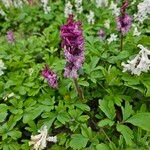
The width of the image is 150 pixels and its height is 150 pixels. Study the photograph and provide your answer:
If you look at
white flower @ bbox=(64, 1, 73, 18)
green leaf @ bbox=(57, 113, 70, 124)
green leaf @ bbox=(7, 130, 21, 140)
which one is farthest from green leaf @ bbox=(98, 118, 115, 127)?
white flower @ bbox=(64, 1, 73, 18)

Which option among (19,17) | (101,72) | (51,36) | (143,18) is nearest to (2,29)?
(19,17)

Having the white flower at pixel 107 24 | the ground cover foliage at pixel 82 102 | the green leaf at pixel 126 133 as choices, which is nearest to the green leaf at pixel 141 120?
the ground cover foliage at pixel 82 102

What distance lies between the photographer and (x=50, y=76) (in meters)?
3.40

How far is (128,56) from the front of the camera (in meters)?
3.73

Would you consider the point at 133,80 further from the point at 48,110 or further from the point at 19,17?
the point at 19,17

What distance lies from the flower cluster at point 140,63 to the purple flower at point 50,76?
2.38ft

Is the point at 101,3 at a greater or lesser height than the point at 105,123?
greater

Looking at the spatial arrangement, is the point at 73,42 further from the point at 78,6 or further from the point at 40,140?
the point at 78,6

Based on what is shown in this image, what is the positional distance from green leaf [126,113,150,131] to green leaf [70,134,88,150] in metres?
0.45

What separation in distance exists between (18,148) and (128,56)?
1536mm

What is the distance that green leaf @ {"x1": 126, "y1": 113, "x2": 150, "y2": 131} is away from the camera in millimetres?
3014

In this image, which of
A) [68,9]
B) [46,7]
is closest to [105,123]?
[68,9]

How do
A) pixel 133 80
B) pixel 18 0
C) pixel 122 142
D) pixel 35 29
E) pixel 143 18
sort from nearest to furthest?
pixel 122 142 < pixel 133 80 < pixel 143 18 < pixel 35 29 < pixel 18 0

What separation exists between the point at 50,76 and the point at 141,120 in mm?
1001
